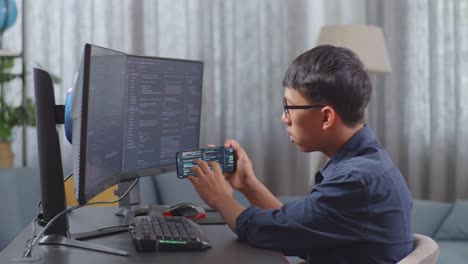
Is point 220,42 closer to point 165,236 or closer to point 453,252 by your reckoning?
point 453,252

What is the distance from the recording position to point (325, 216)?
59.1 inches

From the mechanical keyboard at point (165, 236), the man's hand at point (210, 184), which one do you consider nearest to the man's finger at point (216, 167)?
the man's hand at point (210, 184)

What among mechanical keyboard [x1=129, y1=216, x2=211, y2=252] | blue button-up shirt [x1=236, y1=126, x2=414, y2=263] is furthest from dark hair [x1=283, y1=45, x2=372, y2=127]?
mechanical keyboard [x1=129, y1=216, x2=211, y2=252]

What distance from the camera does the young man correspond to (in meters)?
1.50

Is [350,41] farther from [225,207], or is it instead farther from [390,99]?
[225,207]

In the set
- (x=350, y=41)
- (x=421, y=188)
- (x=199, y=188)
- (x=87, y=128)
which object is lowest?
(x=421, y=188)

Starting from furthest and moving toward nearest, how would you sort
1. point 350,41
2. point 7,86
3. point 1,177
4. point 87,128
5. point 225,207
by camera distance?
point 7,86
point 350,41
point 1,177
point 225,207
point 87,128

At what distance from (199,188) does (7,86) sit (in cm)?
273

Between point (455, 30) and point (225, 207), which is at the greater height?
point (455, 30)

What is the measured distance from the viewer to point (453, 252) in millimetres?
3441

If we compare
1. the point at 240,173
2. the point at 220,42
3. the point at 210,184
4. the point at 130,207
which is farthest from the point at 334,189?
the point at 220,42

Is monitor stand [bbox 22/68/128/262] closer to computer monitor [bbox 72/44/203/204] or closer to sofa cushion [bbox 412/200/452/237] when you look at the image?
computer monitor [bbox 72/44/203/204]

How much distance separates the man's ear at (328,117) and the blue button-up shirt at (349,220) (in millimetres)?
101

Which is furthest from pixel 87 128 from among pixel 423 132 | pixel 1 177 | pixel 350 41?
pixel 423 132
